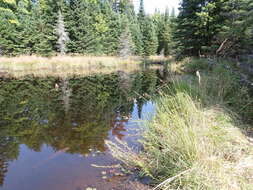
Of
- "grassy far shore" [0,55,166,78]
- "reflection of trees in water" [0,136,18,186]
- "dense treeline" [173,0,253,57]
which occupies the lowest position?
"reflection of trees in water" [0,136,18,186]

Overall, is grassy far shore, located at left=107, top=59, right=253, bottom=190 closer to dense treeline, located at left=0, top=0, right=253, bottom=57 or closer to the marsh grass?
dense treeline, located at left=0, top=0, right=253, bottom=57

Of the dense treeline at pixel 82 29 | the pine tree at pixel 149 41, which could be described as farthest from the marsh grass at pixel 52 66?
the pine tree at pixel 149 41

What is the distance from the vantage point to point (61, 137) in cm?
358

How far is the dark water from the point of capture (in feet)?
7.93

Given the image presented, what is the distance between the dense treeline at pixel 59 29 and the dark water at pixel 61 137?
571 inches

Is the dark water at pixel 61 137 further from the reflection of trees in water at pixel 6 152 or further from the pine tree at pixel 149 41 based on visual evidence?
the pine tree at pixel 149 41

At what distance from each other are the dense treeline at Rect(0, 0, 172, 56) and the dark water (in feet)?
47.6

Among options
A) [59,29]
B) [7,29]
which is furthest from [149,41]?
[7,29]

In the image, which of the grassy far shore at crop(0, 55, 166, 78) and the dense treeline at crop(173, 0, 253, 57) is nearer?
the dense treeline at crop(173, 0, 253, 57)

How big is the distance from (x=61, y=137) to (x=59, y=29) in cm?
1801

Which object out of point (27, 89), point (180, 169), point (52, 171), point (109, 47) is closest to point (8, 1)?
point (109, 47)

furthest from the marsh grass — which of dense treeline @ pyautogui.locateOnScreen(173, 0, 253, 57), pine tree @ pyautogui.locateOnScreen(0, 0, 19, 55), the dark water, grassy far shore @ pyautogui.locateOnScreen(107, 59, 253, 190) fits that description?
grassy far shore @ pyautogui.locateOnScreen(107, 59, 253, 190)

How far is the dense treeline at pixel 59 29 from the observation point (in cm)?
1883

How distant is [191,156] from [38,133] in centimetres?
310
